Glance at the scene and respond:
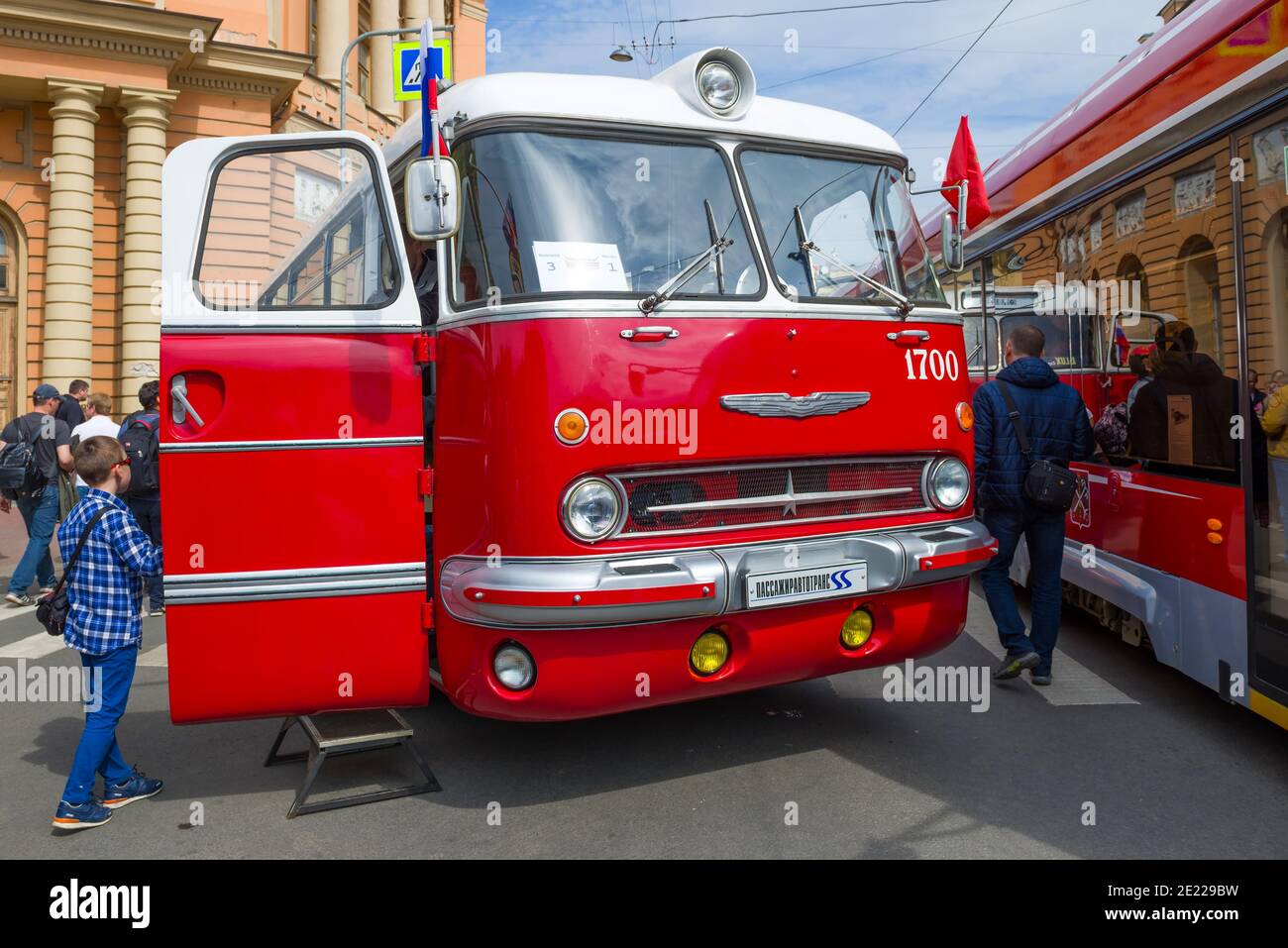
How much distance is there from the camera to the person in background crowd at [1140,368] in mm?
5598

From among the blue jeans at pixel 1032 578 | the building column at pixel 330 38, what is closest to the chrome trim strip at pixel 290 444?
the blue jeans at pixel 1032 578

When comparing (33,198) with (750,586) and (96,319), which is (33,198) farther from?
(750,586)

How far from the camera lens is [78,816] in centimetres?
432

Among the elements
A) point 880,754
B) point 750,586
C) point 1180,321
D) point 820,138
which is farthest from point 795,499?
point 1180,321

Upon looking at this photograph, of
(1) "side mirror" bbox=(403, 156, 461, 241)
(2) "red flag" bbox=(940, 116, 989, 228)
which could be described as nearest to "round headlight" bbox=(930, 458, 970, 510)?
(2) "red flag" bbox=(940, 116, 989, 228)

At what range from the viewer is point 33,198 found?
1844cm

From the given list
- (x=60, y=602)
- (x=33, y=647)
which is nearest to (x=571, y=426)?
(x=60, y=602)

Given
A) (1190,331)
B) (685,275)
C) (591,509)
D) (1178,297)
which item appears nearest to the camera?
(591,509)

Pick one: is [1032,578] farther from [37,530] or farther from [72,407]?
[72,407]

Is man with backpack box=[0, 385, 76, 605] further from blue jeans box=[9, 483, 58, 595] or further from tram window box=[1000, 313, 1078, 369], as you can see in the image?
tram window box=[1000, 313, 1078, 369]

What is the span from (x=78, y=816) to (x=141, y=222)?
16.4m

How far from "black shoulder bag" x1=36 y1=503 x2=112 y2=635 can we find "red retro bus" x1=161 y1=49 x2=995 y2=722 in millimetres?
571

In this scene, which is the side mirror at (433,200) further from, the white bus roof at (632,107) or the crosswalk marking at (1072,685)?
the crosswalk marking at (1072,685)

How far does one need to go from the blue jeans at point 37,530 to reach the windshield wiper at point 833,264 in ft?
25.4
